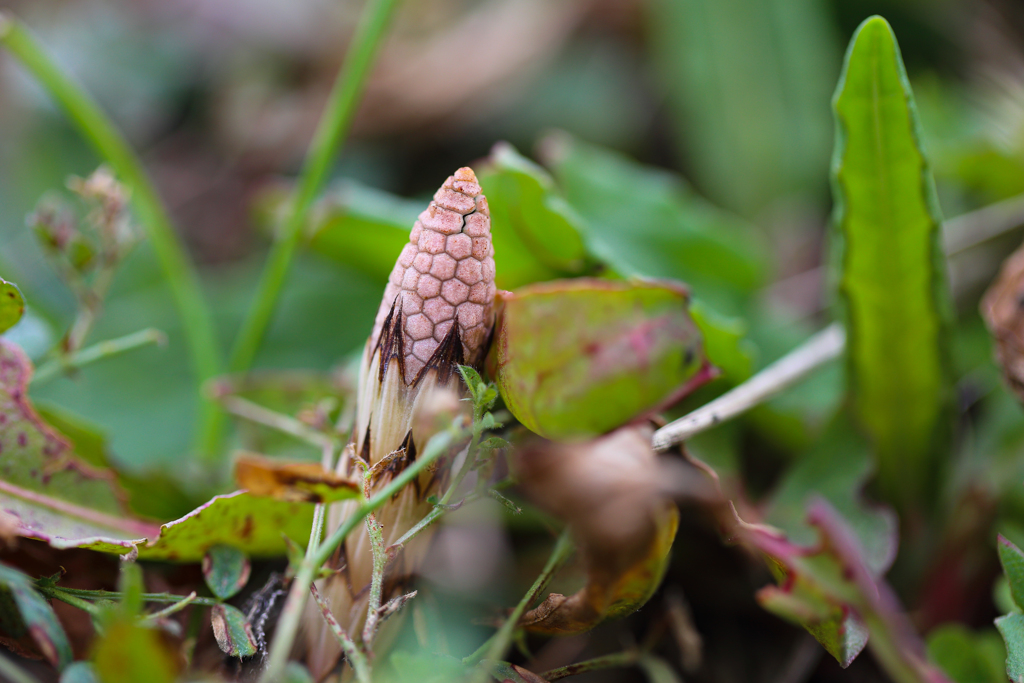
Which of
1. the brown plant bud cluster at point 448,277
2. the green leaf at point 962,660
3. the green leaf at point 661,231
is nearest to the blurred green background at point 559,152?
the green leaf at point 661,231

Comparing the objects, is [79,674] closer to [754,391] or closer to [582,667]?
[582,667]

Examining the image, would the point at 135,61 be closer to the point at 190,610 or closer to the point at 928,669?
the point at 190,610

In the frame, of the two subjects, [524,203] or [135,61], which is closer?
[524,203]

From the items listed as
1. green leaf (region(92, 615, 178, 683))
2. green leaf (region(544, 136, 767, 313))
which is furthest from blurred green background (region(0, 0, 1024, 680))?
green leaf (region(92, 615, 178, 683))

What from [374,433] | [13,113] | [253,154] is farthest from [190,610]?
[13,113]

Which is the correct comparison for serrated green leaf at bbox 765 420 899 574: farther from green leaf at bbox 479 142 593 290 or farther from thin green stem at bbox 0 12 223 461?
thin green stem at bbox 0 12 223 461

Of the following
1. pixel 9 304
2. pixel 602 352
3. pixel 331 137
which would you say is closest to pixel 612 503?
pixel 602 352
